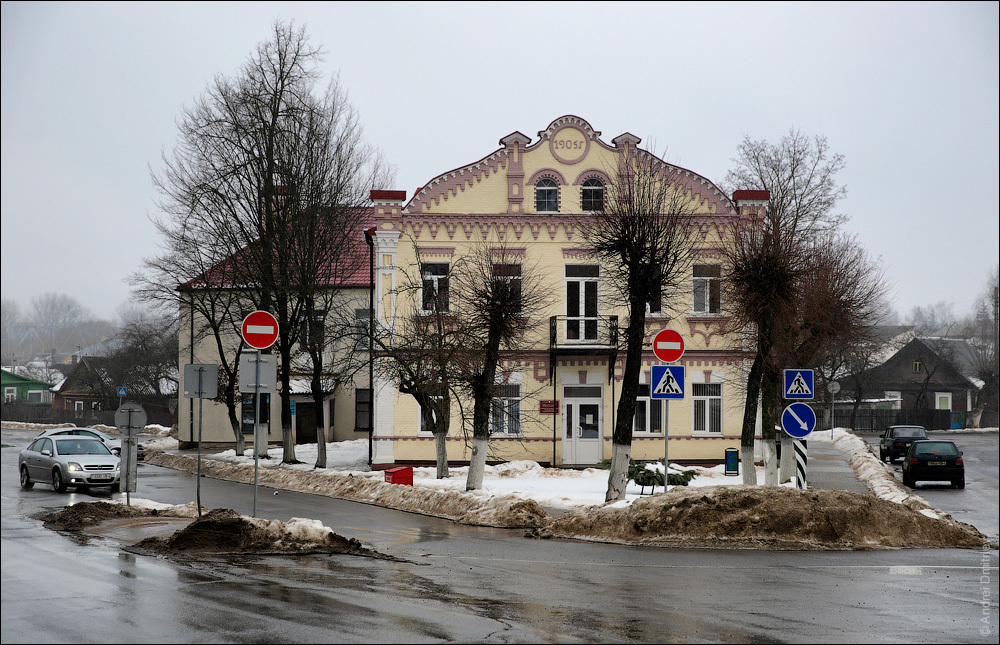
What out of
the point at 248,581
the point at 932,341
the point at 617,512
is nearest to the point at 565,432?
the point at 617,512

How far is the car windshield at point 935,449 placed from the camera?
2953 cm

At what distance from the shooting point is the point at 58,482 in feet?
77.0

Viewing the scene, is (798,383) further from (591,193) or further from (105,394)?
(105,394)

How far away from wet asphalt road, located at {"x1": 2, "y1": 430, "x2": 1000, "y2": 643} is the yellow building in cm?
1784

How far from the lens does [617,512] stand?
16.6 meters

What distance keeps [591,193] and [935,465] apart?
15106mm

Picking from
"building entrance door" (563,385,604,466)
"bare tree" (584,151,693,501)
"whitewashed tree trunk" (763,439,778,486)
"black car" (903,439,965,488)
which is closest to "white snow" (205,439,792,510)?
"bare tree" (584,151,693,501)

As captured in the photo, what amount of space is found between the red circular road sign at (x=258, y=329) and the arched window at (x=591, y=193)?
19137 millimetres

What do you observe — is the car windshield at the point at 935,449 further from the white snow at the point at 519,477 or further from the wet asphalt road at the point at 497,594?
the wet asphalt road at the point at 497,594

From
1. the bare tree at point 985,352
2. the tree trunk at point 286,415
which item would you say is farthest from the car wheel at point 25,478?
Answer: the bare tree at point 985,352

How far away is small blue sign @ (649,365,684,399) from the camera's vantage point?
710 inches

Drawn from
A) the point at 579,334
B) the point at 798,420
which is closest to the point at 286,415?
the point at 579,334

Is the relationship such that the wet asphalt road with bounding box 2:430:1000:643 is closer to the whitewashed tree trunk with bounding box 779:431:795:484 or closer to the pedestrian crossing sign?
the pedestrian crossing sign

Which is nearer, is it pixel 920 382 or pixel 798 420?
pixel 798 420
